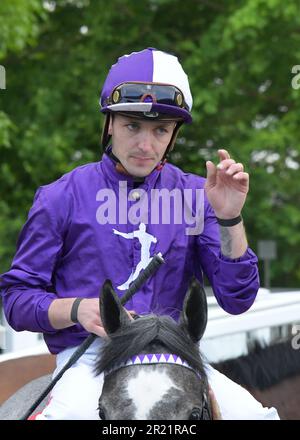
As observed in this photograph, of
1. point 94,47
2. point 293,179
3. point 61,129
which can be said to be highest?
point 94,47

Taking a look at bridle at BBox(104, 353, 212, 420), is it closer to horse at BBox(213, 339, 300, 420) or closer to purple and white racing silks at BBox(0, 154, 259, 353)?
purple and white racing silks at BBox(0, 154, 259, 353)

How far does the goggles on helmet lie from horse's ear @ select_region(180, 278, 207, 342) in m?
0.73

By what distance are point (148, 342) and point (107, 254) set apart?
0.61 metres

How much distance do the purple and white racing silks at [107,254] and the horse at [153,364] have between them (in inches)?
16.9

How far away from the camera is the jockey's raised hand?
8.72 ft

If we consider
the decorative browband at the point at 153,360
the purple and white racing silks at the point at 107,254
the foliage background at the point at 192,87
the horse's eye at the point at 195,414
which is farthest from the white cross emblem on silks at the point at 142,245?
the foliage background at the point at 192,87

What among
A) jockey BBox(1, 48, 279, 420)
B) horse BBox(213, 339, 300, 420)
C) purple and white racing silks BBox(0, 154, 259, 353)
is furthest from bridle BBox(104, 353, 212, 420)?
horse BBox(213, 339, 300, 420)

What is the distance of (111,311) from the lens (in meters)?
2.46

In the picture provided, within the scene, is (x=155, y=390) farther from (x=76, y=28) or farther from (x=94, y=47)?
(x=76, y=28)

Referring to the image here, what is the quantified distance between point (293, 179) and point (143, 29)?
3.29m

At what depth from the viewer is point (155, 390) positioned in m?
2.33

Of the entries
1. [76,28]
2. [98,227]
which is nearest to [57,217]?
[98,227]

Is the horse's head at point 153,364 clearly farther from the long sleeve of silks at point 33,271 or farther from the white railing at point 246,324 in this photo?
the white railing at point 246,324
